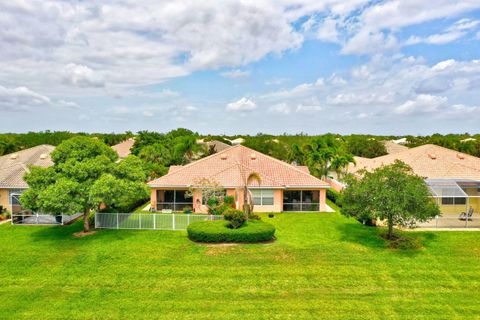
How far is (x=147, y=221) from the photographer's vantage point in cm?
2728

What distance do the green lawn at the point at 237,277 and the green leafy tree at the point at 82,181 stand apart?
2.77 meters

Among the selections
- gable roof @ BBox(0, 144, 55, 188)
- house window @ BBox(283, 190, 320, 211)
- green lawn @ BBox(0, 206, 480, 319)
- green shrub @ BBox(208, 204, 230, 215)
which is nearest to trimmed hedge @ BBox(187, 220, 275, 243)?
green lawn @ BBox(0, 206, 480, 319)

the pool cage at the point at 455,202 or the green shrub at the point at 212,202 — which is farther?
the green shrub at the point at 212,202

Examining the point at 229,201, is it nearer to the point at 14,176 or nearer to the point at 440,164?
the point at 14,176

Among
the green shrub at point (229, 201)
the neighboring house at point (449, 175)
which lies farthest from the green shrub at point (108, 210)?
the neighboring house at point (449, 175)

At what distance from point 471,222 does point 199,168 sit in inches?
926

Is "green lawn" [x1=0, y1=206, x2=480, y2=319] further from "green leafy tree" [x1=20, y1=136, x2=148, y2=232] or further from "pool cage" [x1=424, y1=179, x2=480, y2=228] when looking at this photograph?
"green leafy tree" [x1=20, y1=136, x2=148, y2=232]

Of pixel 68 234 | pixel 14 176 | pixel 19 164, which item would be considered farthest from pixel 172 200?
pixel 19 164

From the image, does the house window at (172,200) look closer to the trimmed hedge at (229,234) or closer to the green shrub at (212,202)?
the green shrub at (212,202)

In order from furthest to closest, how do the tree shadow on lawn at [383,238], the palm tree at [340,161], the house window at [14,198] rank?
1. the palm tree at [340,161]
2. the house window at [14,198]
3. the tree shadow on lawn at [383,238]

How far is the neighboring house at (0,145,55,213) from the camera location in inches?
1241

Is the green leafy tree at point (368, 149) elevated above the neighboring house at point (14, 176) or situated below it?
above

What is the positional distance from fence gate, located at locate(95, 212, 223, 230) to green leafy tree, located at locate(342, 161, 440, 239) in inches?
453

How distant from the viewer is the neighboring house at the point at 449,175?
2934 centimetres
